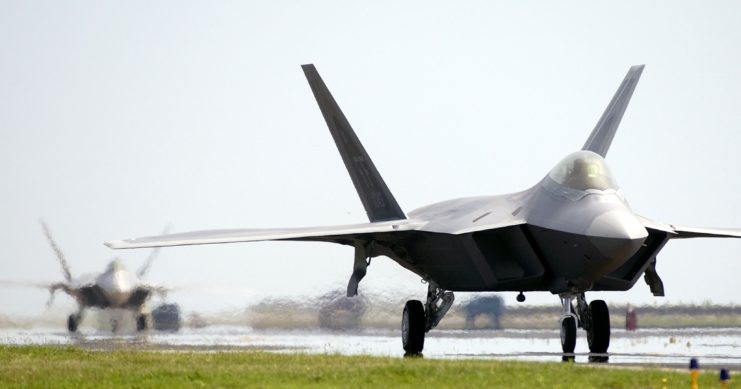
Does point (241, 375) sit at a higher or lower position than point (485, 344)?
higher

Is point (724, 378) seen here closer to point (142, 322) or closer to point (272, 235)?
point (272, 235)

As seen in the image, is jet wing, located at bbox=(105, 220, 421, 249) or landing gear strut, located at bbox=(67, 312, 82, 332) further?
landing gear strut, located at bbox=(67, 312, 82, 332)

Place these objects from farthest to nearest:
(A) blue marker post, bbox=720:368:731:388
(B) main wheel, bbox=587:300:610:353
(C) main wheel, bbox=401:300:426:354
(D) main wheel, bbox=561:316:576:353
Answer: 1. (C) main wheel, bbox=401:300:426:354
2. (B) main wheel, bbox=587:300:610:353
3. (D) main wheel, bbox=561:316:576:353
4. (A) blue marker post, bbox=720:368:731:388

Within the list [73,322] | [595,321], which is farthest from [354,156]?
[73,322]

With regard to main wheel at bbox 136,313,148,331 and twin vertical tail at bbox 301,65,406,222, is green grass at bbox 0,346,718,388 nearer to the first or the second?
twin vertical tail at bbox 301,65,406,222

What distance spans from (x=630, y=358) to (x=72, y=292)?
19.8 meters

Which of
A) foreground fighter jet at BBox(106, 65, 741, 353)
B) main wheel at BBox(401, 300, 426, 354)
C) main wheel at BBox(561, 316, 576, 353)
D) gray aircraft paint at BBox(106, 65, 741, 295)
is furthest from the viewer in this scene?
main wheel at BBox(401, 300, 426, 354)

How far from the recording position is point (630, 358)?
60.8 feet

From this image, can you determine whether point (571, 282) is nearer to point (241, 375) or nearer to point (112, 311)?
point (241, 375)

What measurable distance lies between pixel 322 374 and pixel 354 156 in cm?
907

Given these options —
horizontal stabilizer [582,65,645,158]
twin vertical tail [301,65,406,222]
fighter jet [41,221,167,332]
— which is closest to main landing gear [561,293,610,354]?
horizontal stabilizer [582,65,645,158]

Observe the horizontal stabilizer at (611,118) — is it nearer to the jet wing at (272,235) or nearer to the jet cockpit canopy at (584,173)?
the jet wing at (272,235)

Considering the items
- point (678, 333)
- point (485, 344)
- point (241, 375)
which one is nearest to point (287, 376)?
point (241, 375)

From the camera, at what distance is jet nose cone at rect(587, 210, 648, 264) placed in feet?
56.6
